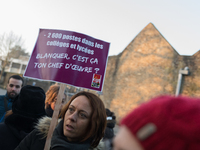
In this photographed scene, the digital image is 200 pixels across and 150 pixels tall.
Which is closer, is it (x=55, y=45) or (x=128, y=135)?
(x=128, y=135)

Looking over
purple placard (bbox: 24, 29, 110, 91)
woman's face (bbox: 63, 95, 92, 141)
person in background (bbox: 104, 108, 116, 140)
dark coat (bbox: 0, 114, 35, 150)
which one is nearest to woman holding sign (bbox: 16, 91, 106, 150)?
woman's face (bbox: 63, 95, 92, 141)

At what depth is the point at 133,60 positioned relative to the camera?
1456 cm

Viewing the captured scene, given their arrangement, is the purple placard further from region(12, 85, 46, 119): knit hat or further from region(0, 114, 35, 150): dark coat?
region(0, 114, 35, 150): dark coat

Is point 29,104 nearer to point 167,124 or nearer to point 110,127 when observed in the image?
point 110,127

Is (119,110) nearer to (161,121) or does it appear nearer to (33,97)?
(33,97)

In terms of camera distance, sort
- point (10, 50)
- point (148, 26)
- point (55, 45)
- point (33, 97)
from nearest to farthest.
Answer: point (33, 97) → point (55, 45) → point (148, 26) → point (10, 50)

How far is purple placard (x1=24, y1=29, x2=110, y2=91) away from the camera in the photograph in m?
2.62

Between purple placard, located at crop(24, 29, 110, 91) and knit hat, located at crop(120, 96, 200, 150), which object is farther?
purple placard, located at crop(24, 29, 110, 91)

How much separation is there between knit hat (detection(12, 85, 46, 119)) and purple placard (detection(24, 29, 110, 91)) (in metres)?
0.29

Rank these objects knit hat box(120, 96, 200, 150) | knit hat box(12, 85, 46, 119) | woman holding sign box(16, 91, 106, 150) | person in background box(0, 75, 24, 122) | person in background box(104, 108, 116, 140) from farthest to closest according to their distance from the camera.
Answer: person in background box(104, 108, 116, 140) → person in background box(0, 75, 24, 122) → knit hat box(12, 85, 46, 119) → woman holding sign box(16, 91, 106, 150) → knit hat box(120, 96, 200, 150)

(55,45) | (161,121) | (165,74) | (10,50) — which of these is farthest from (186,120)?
(10,50)

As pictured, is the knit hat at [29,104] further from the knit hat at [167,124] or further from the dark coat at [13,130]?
the knit hat at [167,124]

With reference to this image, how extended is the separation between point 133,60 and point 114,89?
106 inches

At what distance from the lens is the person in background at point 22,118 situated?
220 cm
